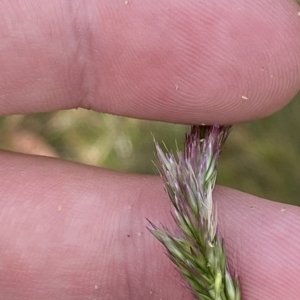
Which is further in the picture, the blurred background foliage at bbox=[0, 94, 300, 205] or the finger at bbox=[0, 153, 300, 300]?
the blurred background foliage at bbox=[0, 94, 300, 205]

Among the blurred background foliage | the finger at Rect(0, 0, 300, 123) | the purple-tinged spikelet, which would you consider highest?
the finger at Rect(0, 0, 300, 123)

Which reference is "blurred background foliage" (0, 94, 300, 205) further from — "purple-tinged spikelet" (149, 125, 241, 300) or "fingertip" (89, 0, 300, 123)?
"purple-tinged spikelet" (149, 125, 241, 300)

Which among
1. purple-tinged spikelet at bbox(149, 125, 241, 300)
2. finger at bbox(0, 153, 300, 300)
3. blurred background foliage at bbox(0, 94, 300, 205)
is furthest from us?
blurred background foliage at bbox(0, 94, 300, 205)

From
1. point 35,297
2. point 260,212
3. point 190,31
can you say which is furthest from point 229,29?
point 35,297

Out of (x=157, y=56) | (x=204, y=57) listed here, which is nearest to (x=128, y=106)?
(x=157, y=56)

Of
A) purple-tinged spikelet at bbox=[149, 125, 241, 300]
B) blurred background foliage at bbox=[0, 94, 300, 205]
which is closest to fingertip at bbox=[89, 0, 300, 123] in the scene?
purple-tinged spikelet at bbox=[149, 125, 241, 300]

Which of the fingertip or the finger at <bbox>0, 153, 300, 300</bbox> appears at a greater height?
the fingertip

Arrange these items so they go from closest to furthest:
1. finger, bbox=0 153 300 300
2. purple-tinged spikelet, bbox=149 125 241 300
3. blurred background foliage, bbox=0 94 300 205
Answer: purple-tinged spikelet, bbox=149 125 241 300 < finger, bbox=0 153 300 300 < blurred background foliage, bbox=0 94 300 205
